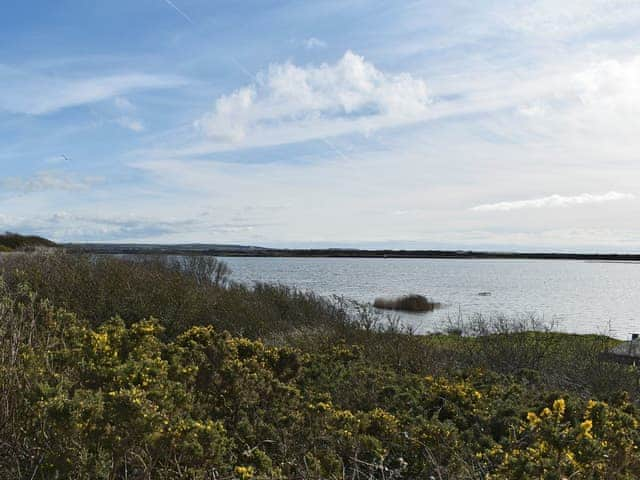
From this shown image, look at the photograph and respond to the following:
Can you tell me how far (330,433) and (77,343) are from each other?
1989mm

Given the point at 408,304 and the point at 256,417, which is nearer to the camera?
the point at 256,417

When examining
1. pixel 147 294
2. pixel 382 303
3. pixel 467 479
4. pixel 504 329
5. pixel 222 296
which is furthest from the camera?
pixel 382 303

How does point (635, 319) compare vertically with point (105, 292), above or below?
below

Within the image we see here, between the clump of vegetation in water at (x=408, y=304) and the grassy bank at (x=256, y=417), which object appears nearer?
the grassy bank at (x=256, y=417)

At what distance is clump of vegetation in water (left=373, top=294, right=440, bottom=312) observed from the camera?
3028 centimetres

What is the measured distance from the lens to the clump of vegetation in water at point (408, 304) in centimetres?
3028

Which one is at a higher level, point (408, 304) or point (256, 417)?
point (256, 417)

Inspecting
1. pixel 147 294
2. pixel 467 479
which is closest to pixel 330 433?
pixel 467 479

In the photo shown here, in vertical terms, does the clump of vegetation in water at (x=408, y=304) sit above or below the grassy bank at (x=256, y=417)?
below

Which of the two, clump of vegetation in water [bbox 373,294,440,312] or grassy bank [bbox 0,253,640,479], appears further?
clump of vegetation in water [bbox 373,294,440,312]

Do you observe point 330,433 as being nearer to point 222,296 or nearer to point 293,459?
point 293,459

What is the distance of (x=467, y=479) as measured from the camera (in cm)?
340

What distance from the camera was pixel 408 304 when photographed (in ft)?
101

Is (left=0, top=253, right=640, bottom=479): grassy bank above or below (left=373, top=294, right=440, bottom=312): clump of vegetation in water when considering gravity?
above
